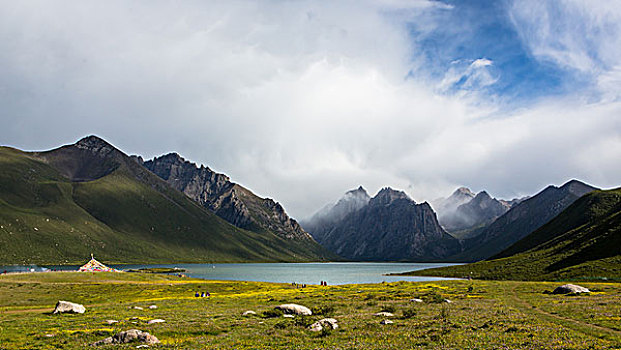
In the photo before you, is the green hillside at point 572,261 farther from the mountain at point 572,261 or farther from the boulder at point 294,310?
the boulder at point 294,310

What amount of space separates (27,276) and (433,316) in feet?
427

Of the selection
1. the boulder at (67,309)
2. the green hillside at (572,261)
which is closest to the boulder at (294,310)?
A: the boulder at (67,309)

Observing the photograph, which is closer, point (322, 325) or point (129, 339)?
point (129, 339)

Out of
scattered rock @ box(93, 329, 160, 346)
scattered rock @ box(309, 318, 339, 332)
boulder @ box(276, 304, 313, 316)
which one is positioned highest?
scattered rock @ box(93, 329, 160, 346)

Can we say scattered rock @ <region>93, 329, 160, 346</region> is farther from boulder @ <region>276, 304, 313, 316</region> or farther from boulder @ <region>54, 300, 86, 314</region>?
boulder @ <region>54, 300, 86, 314</region>

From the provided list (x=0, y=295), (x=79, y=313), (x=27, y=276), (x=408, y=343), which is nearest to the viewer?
(x=408, y=343)

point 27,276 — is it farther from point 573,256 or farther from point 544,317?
point 573,256

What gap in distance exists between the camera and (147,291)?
3807 inches

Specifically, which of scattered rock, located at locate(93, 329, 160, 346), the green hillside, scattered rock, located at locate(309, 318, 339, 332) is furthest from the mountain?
scattered rock, located at locate(93, 329, 160, 346)

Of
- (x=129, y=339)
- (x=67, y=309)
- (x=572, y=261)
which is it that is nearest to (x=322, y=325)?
(x=129, y=339)

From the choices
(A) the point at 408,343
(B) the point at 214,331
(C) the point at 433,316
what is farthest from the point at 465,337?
(B) the point at 214,331

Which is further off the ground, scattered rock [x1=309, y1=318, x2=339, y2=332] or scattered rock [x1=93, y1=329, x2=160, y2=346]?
scattered rock [x1=93, y1=329, x2=160, y2=346]

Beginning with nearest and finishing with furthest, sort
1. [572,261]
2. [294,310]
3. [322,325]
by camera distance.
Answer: [322,325] < [294,310] < [572,261]

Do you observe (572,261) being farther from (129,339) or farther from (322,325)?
(129,339)
